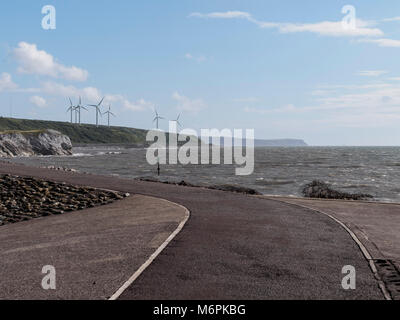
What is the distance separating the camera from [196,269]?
990cm

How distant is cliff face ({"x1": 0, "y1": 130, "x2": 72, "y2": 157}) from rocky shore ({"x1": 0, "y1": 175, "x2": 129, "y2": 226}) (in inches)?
3682

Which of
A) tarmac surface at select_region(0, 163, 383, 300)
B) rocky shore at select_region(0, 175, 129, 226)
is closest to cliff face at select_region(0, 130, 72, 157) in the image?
rocky shore at select_region(0, 175, 129, 226)

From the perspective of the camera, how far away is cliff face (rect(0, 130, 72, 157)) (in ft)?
385

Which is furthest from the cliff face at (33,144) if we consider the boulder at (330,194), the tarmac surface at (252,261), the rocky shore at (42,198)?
the tarmac surface at (252,261)

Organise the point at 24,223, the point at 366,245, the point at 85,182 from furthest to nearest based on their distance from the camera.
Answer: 1. the point at 85,182
2. the point at 24,223
3. the point at 366,245

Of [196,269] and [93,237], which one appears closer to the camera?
[196,269]

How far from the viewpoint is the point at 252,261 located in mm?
10641

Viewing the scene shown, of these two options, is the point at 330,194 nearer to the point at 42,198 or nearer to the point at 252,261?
the point at 42,198

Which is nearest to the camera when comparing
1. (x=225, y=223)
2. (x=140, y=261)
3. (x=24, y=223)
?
(x=140, y=261)

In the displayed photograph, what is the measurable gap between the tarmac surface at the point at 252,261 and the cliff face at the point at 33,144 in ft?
358

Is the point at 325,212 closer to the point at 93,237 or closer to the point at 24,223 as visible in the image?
the point at 93,237

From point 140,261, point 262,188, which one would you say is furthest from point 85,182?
point 140,261
